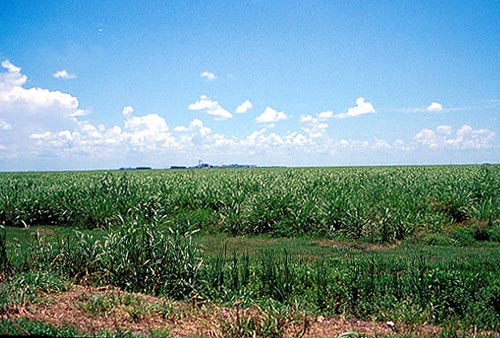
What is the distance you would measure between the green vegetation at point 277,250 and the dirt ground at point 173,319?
47mm

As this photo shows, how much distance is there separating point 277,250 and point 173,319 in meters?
5.44

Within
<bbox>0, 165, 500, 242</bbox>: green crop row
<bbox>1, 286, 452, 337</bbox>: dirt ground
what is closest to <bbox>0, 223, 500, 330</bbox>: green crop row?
<bbox>1, 286, 452, 337</bbox>: dirt ground

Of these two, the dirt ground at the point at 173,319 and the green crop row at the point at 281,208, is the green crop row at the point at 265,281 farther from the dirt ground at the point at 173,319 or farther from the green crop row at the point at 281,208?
the green crop row at the point at 281,208

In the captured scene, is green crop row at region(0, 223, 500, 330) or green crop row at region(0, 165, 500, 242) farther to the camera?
green crop row at region(0, 165, 500, 242)

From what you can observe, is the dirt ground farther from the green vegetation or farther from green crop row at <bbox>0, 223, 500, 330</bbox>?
green crop row at <bbox>0, 223, 500, 330</bbox>

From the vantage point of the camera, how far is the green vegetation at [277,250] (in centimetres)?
656

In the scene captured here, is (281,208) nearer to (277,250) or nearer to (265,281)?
(277,250)

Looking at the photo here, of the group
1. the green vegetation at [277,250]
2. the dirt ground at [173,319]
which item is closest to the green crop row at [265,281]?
the green vegetation at [277,250]

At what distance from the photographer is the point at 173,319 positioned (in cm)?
587

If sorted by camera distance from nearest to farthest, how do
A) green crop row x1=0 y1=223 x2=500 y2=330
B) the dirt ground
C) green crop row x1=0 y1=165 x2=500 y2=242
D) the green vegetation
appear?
the dirt ground < green crop row x1=0 y1=223 x2=500 y2=330 < the green vegetation < green crop row x1=0 y1=165 x2=500 y2=242

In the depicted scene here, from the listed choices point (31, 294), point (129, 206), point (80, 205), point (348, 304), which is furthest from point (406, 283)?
point (80, 205)

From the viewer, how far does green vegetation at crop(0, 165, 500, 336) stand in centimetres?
656

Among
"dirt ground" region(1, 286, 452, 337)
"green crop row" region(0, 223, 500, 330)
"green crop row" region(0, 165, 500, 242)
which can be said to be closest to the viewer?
"dirt ground" region(1, 286, 452, 337)

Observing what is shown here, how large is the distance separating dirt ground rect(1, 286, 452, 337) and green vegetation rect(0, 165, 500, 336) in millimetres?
47
